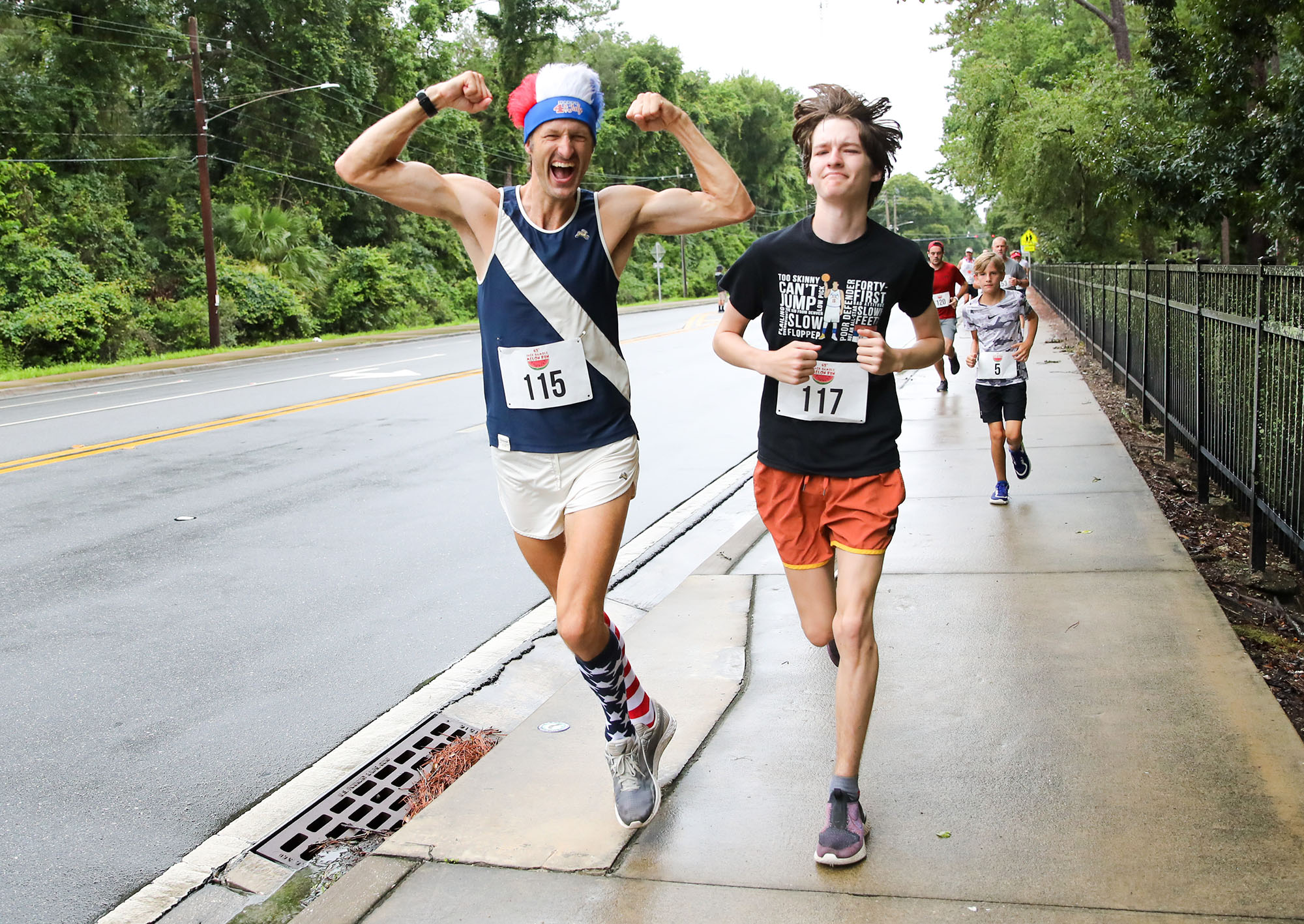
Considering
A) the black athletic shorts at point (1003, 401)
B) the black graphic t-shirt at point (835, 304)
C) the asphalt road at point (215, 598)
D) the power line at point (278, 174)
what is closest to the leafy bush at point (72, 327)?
the power line at point (278, 174)

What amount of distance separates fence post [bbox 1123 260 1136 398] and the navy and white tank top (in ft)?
33.0

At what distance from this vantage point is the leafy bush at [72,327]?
25.2 metres

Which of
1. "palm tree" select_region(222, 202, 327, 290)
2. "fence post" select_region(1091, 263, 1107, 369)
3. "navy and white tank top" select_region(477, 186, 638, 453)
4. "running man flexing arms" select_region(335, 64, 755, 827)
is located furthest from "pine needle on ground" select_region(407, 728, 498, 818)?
"palm tree" select_region(222, 202, 327, 290)

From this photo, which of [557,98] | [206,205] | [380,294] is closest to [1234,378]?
[557,98]

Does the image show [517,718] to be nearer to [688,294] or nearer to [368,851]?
[368,851]

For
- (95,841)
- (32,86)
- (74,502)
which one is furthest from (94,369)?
(95,841)

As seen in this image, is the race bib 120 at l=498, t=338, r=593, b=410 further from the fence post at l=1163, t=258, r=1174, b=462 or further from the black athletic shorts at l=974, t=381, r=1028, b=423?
the fence post at l=1163, t=258, r=1174, b=462

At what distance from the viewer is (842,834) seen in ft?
10.7

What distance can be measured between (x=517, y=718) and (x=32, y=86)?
32759mm

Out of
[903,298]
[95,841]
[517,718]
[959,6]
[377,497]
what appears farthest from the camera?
[959,6]

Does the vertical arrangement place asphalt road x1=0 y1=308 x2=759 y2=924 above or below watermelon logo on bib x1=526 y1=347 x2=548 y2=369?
below

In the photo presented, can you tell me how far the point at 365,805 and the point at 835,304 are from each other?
91.3 inches

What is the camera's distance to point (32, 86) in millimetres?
31359

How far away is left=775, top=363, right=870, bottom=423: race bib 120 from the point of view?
3.53 m
